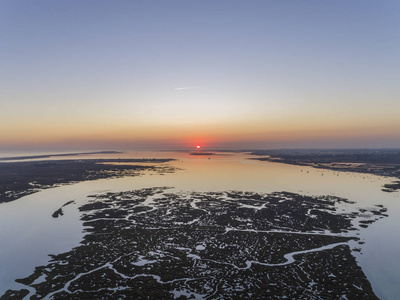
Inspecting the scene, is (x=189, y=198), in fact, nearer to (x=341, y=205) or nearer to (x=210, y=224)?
(x=210, y=224)

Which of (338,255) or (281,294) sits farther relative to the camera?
(338,255)

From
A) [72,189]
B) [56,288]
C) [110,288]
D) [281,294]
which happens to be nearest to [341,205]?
[281,294]

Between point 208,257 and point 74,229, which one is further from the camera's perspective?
point 74,229

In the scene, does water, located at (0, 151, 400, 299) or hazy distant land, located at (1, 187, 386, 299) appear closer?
hazy distant land, located at (1, 187, 386, 299)

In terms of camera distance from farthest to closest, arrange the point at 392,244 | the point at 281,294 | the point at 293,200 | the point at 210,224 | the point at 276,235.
→ the point at 293,200 → the point at 210,224 → the point at 276,235 → the point at 392,244 → the point at 281,294

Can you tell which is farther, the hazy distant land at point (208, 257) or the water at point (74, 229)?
the water at point (74, 229)

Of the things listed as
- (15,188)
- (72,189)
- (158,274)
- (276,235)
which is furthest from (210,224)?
(15,188)

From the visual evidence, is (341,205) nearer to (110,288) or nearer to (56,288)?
(110,288)

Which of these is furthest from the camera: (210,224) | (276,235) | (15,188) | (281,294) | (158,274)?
(15,188)
